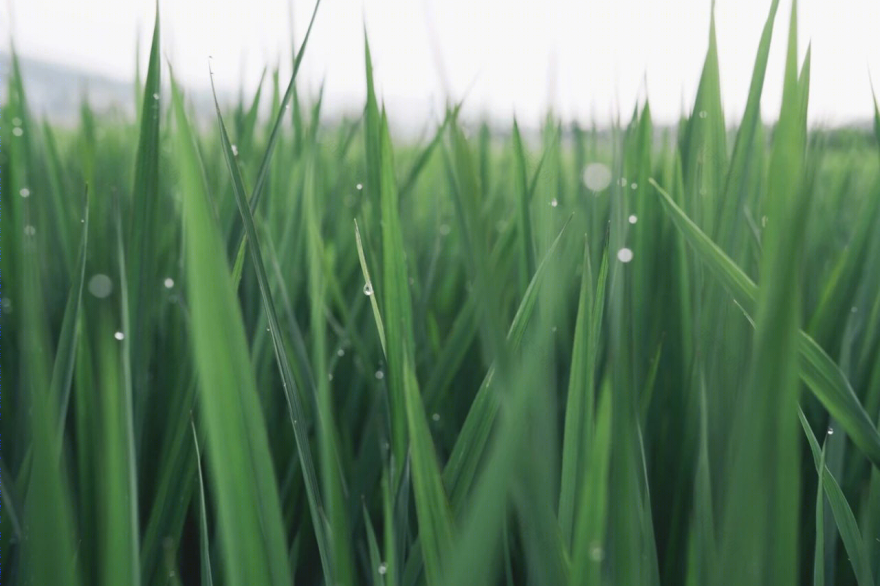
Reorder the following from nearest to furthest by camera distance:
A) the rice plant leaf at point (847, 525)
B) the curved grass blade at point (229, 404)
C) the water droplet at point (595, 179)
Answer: the curved grass blade at point (229, 404)
the rice plant leaf at point (847, 525)
the water droplet at point (595, 179)

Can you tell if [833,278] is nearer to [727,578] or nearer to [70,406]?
[727,578]

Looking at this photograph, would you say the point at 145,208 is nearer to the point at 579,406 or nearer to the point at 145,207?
the point at 145,207

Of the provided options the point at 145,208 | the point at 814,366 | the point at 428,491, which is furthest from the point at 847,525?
the point at 145,208

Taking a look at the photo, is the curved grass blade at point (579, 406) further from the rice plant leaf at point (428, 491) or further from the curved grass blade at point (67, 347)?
the curved grass blade at point (67, 347)

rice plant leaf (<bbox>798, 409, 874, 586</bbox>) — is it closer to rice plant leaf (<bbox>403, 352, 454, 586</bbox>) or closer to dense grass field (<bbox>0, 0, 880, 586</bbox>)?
dense grass field (<bbox>0, 0, 880, 586</bbox>)

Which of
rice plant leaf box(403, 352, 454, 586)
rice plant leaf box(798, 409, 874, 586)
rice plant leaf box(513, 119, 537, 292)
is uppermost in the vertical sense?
rice plant leaf box(513, 119, 537, 292)

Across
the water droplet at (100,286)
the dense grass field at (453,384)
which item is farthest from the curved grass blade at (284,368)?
the water droplet at (100,286)

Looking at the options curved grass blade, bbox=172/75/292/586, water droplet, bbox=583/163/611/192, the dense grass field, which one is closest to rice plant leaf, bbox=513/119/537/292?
the dense grass field
